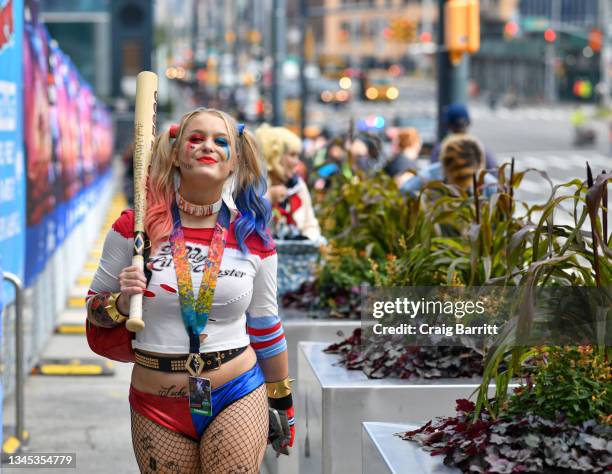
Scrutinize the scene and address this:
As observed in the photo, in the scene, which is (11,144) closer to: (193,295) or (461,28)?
(193,295)

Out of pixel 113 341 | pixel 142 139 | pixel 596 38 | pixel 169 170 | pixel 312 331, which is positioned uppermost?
pixel 596 38

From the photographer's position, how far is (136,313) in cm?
440

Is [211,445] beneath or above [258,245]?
beneath

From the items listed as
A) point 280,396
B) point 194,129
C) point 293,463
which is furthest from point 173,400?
point 293,463

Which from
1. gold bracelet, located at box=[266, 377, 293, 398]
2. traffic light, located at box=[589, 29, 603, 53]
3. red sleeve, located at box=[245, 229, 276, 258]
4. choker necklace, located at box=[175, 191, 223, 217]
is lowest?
gold bracelet, located at box=[266, 377, 293, 398]

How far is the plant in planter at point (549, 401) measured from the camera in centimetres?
425

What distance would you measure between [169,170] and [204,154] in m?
0.15

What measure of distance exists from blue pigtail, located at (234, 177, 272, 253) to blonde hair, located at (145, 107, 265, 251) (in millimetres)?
24

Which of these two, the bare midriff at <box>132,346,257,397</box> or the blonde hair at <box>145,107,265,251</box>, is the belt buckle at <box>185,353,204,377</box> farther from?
the blonde hair at <box>145,107,265,251</box>

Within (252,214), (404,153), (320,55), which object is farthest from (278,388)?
(320,55)

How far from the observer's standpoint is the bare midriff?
4.54 m

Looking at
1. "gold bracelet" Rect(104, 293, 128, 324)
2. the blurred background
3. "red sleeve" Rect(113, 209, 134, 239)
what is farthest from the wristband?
the blurred background

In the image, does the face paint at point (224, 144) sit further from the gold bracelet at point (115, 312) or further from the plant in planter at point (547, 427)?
the plant in planter at point (547, 427)

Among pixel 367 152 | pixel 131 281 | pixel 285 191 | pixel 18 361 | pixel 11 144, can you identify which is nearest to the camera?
pixel 131 281
